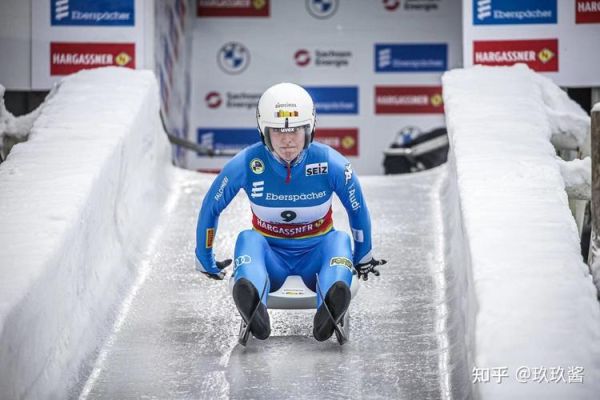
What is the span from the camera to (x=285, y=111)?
4.85m

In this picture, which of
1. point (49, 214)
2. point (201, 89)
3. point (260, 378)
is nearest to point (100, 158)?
point (49, 214)

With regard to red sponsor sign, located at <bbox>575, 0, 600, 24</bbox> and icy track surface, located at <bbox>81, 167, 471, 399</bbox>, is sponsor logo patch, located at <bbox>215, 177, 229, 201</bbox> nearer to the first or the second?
icy track surface, located at <bbox>81, 167, 471, 399</bbox>

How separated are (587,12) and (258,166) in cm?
442

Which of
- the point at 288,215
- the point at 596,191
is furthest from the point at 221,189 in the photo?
the point at 596,191

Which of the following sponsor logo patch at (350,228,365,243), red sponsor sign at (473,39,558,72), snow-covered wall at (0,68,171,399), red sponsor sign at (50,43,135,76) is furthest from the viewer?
red sponsor sign at (50,43,135,76)

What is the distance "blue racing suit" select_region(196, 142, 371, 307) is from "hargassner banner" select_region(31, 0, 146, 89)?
3835mm

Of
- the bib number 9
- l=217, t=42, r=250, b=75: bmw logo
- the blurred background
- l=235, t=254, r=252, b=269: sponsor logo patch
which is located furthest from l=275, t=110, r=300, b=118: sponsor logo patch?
l=217, t=42, r=250, b=75: bmw logo

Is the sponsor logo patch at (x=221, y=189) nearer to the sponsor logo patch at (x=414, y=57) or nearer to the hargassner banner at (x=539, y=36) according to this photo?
the hargassner banner at (x=539, y=36)

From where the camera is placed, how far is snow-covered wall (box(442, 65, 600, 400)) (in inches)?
150

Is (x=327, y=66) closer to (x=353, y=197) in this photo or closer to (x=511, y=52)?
(x=511, y=52)

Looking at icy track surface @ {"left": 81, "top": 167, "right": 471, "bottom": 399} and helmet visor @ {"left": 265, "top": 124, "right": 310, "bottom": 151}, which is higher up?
helmet visor @ {"left": 265, "top": 124, "right": 310, "bottom": 151}

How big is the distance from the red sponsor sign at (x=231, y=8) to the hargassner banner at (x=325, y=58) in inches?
0.4

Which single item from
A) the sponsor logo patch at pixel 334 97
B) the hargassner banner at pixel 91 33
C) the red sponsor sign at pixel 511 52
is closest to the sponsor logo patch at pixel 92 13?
the hargassner banner at pixel 91 33

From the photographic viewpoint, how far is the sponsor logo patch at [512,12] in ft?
27.8
